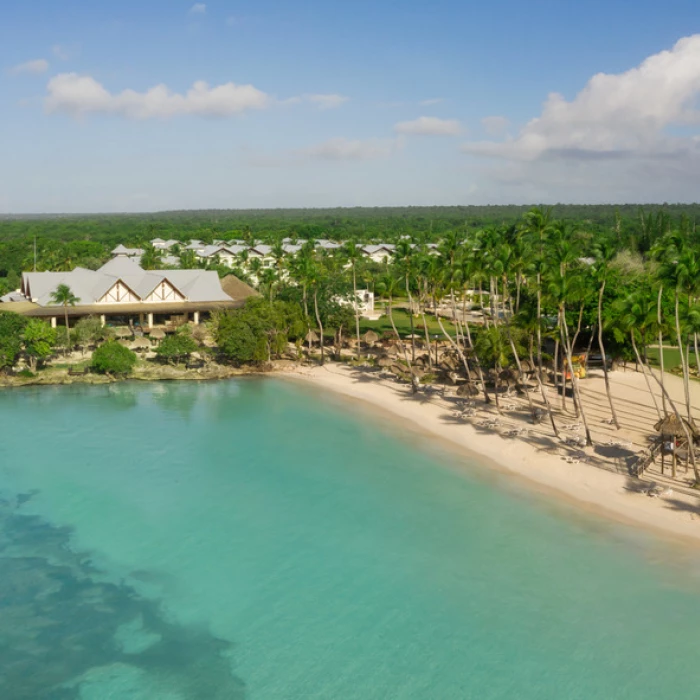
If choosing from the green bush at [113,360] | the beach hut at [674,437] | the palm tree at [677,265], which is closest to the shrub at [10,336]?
the green bush at [113,360]

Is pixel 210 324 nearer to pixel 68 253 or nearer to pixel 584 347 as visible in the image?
pixel 584 347

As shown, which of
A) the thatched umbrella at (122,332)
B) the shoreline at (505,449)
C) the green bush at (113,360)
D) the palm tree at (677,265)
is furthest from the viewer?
the thatched umbrella at (122,332)

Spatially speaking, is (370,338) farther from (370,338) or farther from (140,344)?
(140,344)

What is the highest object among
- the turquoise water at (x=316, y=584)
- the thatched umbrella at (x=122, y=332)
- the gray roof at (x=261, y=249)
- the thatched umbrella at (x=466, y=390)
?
the gray roof at (x=261, y=249)

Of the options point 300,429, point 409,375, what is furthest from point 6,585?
point 409,375

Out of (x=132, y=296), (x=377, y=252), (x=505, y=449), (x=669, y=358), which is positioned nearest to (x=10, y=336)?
(x=132, y=296)

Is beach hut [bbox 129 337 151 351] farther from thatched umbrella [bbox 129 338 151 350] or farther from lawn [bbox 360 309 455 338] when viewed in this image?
lawn [bbox 360 309 455 338]

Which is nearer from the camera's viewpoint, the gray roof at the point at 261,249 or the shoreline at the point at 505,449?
the shoreline at the point at 505,449

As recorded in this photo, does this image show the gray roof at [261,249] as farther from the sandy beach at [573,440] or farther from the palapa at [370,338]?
the sandy beach at [573,440]
